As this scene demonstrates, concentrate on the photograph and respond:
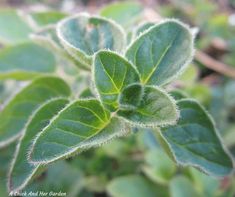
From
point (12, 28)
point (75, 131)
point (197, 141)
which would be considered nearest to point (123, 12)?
point (12, 28)

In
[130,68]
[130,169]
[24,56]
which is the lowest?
[130,169]

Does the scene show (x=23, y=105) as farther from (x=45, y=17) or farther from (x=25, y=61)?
(x=45, y=17)

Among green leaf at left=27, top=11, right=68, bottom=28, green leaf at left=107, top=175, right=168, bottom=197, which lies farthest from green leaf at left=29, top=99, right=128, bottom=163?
green leaf at left=27, top=11, right=68, bottom=28

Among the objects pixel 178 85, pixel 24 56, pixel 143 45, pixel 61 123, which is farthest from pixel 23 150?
pixel 178 85

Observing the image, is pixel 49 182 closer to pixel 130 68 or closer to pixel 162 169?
pixel 162 169

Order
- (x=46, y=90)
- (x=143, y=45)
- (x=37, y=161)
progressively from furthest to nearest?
(x=46, y=90), (x=143, y=45), (x=37, y=161)

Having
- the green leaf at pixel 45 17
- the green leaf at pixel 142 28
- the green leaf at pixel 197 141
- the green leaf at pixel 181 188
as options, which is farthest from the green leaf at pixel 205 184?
the green leaf at pixel 45 17

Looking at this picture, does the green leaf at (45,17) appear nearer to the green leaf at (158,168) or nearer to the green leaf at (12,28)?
the green leaf at (12,28)
